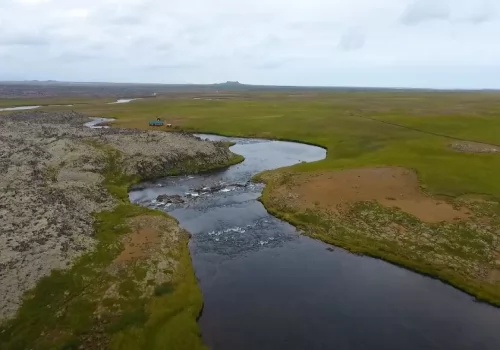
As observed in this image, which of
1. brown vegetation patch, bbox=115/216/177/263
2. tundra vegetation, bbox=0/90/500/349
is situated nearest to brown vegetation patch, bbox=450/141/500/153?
tundra vegetation, bbox=0/90/500/349

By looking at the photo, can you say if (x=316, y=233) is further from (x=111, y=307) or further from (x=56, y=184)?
(x=56, y=184)

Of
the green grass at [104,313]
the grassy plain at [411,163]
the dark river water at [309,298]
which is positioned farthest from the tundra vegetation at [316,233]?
the dark river water at [309,298]

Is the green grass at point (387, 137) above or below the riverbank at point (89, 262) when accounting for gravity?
above

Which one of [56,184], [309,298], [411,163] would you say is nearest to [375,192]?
[411,163]

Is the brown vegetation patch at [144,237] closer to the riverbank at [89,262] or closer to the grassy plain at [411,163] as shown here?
the riverbank at [89,262]

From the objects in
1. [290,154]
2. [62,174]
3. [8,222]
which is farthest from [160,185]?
[290,154]

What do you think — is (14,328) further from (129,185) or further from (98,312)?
(129,185)
